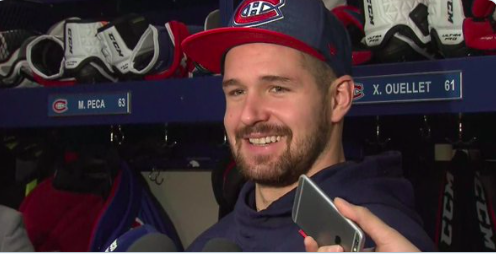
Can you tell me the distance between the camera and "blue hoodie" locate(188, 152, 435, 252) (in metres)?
0.82

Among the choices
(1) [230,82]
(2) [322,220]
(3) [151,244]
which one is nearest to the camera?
(2) [322,220]

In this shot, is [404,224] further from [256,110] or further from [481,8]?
[481,8]

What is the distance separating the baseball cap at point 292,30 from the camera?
0.87m

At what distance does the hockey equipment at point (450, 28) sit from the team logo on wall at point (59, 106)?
0.75 meters

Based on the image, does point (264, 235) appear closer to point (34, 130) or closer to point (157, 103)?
point (157, 103)

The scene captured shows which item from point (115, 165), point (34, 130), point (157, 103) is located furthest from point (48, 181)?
point (157, 103)

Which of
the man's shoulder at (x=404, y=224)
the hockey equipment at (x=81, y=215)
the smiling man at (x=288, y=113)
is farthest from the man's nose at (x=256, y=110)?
the hockey equipment at (x=81, y=215)

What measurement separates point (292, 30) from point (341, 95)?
0.11m

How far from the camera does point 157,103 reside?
4.44ft

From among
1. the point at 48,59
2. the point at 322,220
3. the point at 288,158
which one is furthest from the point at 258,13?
the point at 48,59

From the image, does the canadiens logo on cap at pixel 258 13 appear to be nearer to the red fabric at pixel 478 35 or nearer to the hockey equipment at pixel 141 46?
the red fabric at pixel 478 35

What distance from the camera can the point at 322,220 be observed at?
21.6 inches

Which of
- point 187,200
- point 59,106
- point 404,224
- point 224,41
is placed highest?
point 224,41

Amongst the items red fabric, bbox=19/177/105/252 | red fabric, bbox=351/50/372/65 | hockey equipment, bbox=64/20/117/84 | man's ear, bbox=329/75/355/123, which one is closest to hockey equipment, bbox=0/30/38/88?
hockey equipment, bbox=64/20/117/84
